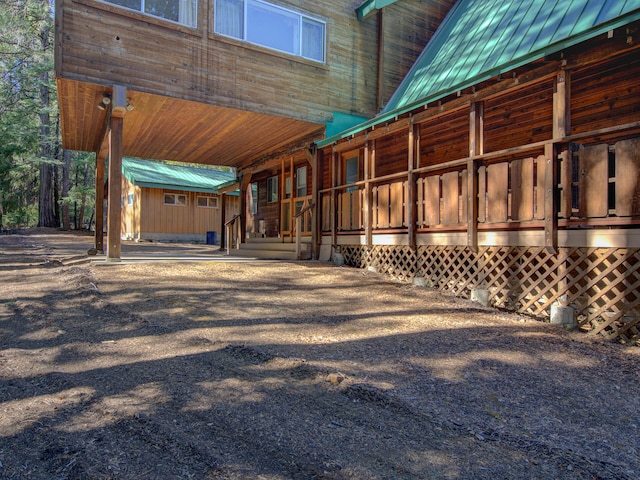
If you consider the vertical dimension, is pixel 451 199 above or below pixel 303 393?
above

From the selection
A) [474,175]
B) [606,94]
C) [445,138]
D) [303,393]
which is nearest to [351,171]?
[445,138]

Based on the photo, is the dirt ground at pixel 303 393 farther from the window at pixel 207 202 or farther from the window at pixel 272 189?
the window at pixel 207 202

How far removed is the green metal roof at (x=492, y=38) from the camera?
629cm

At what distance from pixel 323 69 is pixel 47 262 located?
871 centimetres

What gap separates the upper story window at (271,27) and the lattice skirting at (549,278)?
6696 mm

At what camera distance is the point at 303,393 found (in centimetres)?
324

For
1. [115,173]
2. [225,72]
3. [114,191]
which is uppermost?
[225,72]

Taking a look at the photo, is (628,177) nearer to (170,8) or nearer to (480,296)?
(480,296)

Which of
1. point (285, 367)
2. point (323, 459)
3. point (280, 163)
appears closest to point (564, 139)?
point (285, 367)

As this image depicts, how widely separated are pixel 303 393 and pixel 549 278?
161 inches

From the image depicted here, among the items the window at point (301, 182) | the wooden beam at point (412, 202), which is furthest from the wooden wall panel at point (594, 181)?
the window at point (301, 182)

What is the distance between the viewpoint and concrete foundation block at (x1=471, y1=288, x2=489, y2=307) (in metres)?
6.50

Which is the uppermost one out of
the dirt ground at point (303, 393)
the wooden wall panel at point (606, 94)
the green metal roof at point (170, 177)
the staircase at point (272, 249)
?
the green metal roof at point (170, 177)

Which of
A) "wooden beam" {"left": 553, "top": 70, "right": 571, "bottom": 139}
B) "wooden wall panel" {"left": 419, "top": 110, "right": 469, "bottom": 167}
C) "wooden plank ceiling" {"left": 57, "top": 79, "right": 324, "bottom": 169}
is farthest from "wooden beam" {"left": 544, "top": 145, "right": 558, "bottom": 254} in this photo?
"wooden plank ceiling" {"left": 57, "top": 79, "right": 324, "bottom": 169}
